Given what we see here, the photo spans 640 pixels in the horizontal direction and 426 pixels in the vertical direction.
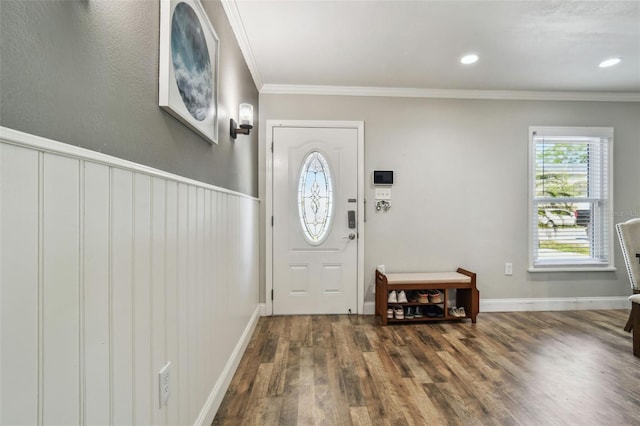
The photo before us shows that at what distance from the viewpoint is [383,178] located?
308 centimetres

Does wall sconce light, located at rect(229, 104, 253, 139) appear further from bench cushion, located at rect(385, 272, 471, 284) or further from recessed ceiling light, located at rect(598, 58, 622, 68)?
recessed ceiling light, located at rect(598, 58, 622, 68)

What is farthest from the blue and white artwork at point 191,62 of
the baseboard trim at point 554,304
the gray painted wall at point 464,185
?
the baseboard trim at point 554,304

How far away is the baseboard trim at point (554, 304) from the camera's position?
317 centimetres

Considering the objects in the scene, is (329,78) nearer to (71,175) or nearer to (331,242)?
(331,242)

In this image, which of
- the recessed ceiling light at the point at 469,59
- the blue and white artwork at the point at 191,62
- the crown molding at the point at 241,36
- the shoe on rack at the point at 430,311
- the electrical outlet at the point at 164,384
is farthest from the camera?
the shoe on rack at the point at 430,311

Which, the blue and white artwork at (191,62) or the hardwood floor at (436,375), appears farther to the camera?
the hardwood floor at (436,375)

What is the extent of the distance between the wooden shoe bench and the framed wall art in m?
2.05

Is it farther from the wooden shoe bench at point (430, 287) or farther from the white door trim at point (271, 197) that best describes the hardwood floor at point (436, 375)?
the white door trim at point (271, 197)

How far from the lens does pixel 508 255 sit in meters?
3.19

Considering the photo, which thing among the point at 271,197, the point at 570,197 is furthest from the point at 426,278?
the point at 570,197

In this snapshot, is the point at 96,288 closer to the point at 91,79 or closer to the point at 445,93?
the point at 91,79

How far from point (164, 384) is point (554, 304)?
12.5ft

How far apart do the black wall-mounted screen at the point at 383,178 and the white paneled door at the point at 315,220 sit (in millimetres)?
201

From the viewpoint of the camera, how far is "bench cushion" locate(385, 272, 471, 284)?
9.19ft
